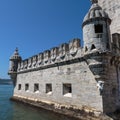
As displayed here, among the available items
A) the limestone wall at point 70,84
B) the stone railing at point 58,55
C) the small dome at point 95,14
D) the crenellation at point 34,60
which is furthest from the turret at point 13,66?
the small dome at point 95,14

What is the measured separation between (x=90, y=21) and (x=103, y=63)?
221cm

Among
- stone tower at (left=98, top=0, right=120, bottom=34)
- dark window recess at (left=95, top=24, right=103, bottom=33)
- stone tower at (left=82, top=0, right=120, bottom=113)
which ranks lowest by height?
stone tower at (left=82, top=0, right=120, bottom=113)

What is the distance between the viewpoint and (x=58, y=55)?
1055 cm

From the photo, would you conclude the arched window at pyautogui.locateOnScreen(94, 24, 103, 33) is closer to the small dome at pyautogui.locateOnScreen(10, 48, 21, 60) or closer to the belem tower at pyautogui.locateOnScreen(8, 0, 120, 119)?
the belem tower at pyautogui.locateOnScreen(8, 0, 120, 119)

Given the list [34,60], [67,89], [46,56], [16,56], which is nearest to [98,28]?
[67,89]

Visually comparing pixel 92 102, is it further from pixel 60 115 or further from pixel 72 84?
pixel 60 115

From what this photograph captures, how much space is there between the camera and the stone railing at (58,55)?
904cm

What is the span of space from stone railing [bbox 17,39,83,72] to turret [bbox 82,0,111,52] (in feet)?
3.21

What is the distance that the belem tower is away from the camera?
289 inches

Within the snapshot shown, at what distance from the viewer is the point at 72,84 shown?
30.0ft

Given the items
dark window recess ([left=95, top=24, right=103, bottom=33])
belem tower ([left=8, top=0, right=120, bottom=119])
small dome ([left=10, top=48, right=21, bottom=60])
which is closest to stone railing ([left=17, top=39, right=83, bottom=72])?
belem tower ([left=8, top=0, right=120, bottom=119])

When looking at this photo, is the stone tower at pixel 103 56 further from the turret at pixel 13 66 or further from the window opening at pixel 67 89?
the turret at pixel 13 66

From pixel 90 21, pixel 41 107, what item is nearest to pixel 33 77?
pixel 41 107

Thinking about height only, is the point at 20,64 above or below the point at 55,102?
above
